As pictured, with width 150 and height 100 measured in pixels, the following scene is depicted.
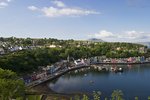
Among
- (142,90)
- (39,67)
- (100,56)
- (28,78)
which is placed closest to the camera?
(142,90)

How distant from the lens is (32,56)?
10275cm

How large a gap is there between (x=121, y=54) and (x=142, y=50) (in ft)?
94.6

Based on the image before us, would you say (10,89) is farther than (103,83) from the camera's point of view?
No

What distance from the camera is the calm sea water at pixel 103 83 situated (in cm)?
7119

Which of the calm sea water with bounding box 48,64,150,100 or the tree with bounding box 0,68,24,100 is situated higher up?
the tree with bounding box 0,68,24,100

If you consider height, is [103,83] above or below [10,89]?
below

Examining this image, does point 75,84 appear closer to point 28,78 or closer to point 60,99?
point 28,78

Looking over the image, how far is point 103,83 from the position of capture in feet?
279

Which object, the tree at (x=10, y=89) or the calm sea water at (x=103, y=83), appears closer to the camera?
the tree at (x=10, y=89)

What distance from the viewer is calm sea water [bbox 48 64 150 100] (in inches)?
2803

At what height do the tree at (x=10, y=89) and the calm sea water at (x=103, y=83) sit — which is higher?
the tree at (x=10, y=89)

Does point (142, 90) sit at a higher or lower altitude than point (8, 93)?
lower

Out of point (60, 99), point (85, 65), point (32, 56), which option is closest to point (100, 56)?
point (85, 65)

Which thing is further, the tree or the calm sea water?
the calm sea water
